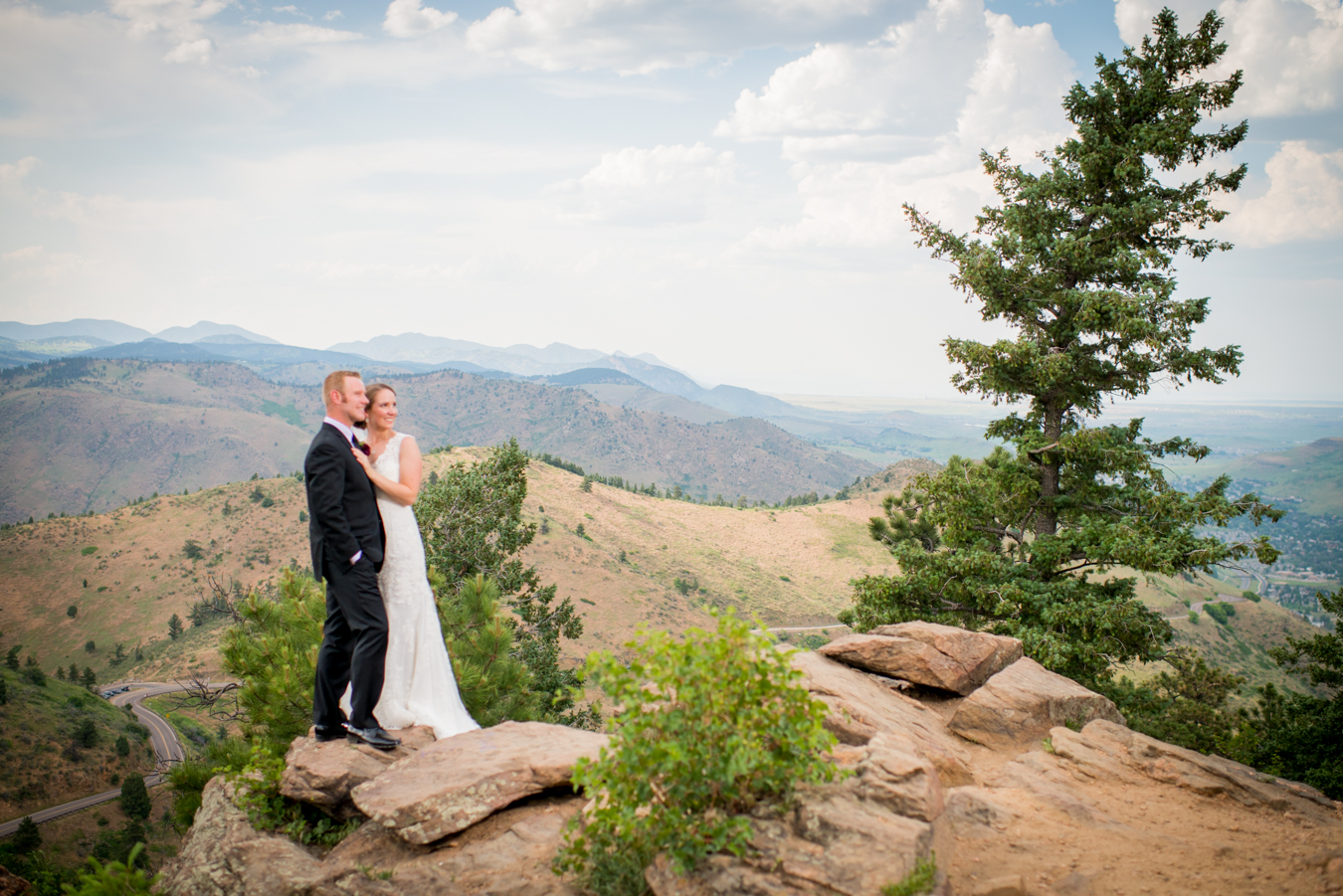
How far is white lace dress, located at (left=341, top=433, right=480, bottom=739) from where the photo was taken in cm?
588

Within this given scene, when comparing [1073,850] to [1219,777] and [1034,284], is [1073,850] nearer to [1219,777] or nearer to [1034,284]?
[1219,777]

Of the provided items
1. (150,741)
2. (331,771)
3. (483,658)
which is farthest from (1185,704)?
(150,741)

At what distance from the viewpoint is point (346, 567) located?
5.35 metres

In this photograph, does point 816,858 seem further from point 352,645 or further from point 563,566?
point 563,566

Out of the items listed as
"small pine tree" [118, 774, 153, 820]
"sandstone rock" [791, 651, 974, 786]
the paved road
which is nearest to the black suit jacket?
"sandstone rock" [791, 651, 974, 786]

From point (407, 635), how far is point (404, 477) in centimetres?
150

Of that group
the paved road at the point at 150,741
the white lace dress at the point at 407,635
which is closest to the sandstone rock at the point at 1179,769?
the white lace dress at the point at 407,635

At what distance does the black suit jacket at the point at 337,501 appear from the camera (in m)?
5.15

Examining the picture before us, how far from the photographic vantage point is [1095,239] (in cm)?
1258

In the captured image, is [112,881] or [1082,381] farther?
[1082,381]

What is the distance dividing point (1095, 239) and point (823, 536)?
76268 mm

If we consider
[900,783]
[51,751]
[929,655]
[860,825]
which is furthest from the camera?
[51,751]

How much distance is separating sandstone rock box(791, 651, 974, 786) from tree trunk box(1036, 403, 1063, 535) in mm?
7159

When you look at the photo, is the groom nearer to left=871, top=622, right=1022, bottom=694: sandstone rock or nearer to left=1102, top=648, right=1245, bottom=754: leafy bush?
left=871, top=622, right=1022, bottom=694: sandstone rock
